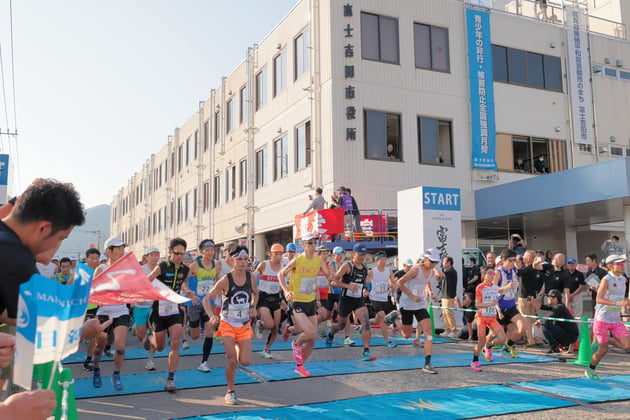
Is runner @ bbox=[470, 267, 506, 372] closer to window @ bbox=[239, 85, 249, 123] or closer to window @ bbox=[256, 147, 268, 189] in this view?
window @ bbox=[256, 147, 268, 189]

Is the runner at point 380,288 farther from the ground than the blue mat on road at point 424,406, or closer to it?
farther from the ground

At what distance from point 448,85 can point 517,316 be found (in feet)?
50.1

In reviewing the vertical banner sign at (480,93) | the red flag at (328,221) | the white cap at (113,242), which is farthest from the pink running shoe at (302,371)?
the vertical banner sign at (480,93)

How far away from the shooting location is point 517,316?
1048cm

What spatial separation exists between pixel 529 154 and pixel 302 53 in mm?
11609

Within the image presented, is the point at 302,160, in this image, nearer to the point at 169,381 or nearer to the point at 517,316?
the point at 517,316

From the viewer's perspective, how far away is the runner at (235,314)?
7.42m

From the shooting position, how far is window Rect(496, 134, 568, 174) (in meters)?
24.7

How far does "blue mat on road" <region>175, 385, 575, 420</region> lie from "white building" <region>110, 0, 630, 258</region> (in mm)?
12713

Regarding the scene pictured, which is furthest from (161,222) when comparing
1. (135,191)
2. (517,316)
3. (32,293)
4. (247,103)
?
(32,293)

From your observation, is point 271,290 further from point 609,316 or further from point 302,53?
point 302,53

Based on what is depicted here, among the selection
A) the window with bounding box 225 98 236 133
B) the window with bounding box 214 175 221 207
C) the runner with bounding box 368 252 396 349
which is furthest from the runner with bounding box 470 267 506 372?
the window with bounding box 214 175 221 207

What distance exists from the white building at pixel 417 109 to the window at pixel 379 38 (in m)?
0.06

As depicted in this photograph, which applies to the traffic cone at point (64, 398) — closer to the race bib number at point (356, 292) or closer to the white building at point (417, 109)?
the race bib number at point (356, 292)
